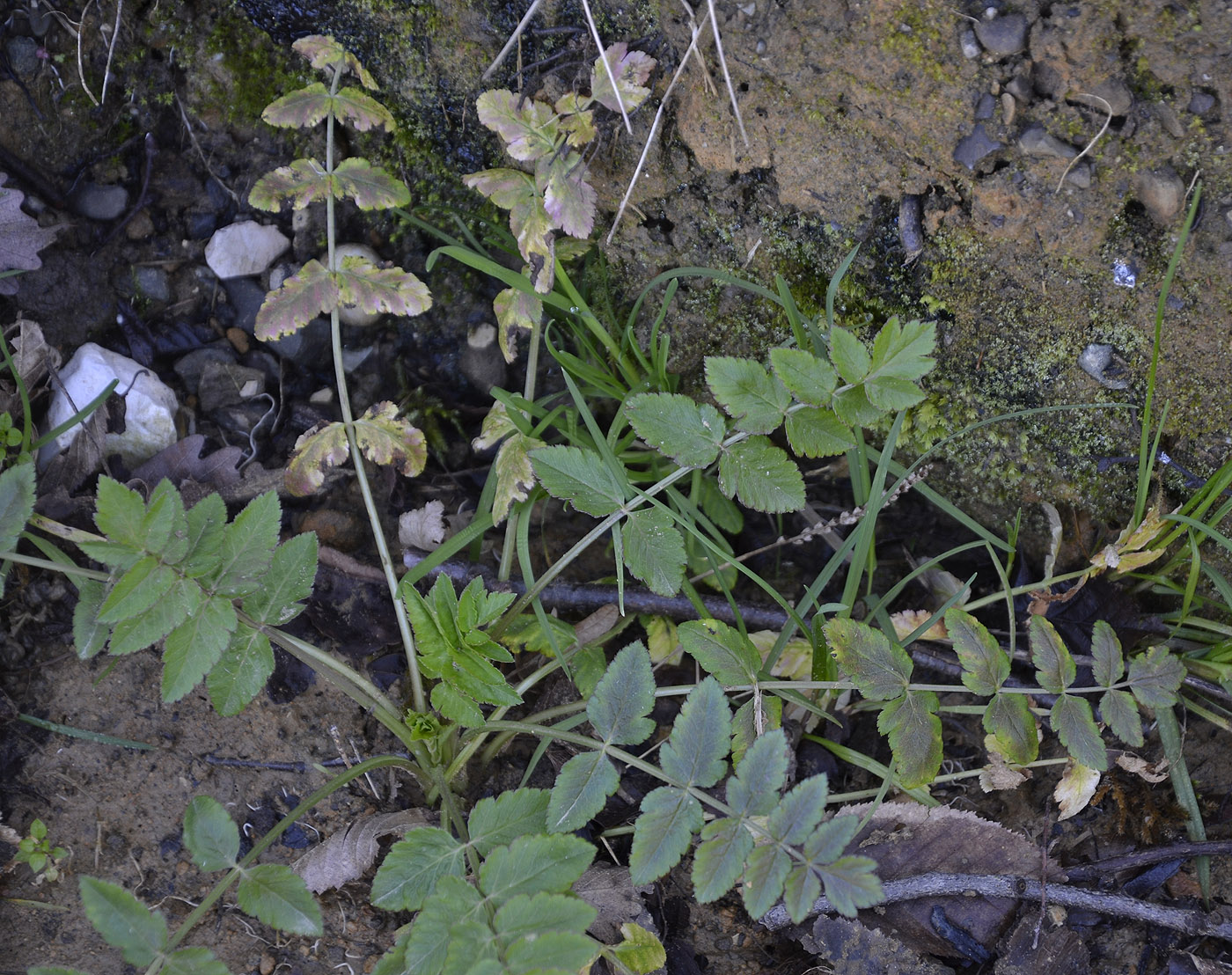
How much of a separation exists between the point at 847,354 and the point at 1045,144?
637 mm

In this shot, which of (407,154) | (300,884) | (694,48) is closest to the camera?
(300,884)

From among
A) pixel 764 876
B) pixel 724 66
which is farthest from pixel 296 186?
pixel 764 876

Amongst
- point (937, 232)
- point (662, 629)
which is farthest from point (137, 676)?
point (937, 232)

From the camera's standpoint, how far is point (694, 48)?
1.85m

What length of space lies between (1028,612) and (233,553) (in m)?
1.88

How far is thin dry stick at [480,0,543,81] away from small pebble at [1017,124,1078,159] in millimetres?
1119

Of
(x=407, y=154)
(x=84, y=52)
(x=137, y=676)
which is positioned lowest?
(x=137, y=676)

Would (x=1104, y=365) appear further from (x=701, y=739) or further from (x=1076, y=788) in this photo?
(x=701, y=739)

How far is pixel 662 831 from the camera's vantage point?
1.52 metres

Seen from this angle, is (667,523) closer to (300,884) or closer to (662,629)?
(662,629)

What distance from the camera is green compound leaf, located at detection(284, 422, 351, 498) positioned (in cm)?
204

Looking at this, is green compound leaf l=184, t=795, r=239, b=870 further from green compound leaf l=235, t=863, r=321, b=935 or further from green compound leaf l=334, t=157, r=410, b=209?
green compound leaf l=334, t=157, r=410, b=209

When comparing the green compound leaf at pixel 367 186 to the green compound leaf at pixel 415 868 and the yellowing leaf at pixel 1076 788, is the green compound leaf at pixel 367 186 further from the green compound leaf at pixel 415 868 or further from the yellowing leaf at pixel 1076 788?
the yellowing leaf at pixel 1076 788

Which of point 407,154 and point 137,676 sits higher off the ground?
point 407,154
